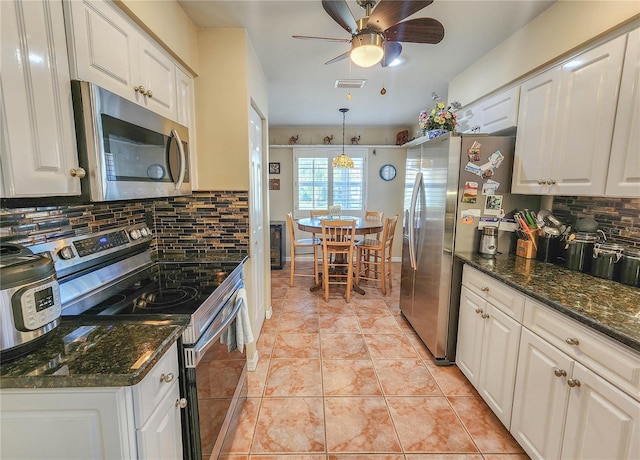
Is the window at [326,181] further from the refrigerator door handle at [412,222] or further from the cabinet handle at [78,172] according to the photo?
the cabinet handle at [78,172]

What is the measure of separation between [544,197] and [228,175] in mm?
2288

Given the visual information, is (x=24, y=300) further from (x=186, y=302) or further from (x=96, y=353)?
(x=186, y=302)

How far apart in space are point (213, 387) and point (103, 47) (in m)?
1.45

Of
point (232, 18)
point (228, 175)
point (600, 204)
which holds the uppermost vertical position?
point (232, 18)

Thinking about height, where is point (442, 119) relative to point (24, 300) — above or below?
above

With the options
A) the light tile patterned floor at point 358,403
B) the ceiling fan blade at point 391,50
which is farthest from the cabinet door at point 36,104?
the ceiling fan blade at point 391,50

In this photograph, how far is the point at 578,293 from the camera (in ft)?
4.56

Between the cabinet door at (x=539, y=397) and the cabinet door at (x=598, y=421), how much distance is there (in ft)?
0.14

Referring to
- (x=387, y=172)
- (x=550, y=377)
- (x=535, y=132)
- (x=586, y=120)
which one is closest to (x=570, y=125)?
(x=586, y=120)

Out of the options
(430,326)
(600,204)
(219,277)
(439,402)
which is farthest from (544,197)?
(219,277)

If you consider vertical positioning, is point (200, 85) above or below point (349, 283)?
above

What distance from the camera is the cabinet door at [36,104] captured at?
→ 824 millimetres

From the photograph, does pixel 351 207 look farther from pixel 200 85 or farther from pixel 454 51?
pixel 200 85

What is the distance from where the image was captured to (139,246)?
182 cm
